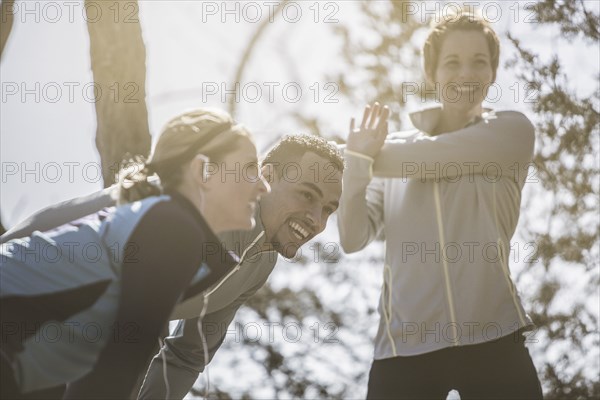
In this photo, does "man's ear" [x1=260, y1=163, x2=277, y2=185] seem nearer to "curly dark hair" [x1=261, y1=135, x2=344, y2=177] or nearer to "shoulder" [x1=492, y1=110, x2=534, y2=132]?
"curly dark hair" [x1=261, y1=135, x2=344, y2=177]

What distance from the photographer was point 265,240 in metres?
3.22

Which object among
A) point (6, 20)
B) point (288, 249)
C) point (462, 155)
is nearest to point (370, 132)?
point (462, 155)

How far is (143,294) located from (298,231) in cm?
131

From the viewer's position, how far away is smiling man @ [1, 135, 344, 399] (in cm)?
314

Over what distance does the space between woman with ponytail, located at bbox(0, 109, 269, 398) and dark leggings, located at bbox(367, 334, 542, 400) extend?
104cm

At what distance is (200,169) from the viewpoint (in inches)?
87.7

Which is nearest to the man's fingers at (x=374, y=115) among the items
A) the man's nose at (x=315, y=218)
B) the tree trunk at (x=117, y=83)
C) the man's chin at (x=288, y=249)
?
the man's nose at (x=315, y=218)

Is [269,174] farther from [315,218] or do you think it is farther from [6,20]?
[6,20]

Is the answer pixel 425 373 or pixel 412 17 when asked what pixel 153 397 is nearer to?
pixel 425 373

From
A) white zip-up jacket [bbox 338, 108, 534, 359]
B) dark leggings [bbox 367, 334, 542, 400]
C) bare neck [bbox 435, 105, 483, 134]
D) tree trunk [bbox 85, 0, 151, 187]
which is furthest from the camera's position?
tree trunk [bbox 85, 0, 151, 187]

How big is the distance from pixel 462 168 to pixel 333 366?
4.52m

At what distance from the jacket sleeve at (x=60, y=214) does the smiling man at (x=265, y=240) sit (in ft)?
1.67

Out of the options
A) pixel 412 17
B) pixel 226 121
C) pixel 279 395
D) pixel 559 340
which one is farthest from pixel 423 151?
pixel 279 395

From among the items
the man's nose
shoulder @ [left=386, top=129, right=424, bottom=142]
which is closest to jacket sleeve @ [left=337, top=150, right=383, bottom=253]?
the man's nose
